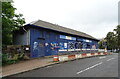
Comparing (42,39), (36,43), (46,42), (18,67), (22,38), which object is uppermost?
(22,38)

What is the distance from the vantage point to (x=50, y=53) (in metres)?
22.3

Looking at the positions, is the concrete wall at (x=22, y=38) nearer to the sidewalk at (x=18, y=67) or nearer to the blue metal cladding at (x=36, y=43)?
the blue metal cladding at (x=36, y=43)

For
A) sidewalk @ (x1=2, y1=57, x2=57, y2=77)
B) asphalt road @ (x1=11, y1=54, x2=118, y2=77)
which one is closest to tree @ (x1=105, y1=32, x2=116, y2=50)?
asphalt road @ (x1=11, y1=54, x2=118, y2=77)

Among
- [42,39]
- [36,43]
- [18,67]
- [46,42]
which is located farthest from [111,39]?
[18,67]

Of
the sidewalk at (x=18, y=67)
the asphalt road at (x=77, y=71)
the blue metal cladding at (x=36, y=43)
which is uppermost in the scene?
the blue metal cladding at (x=36, y=43)

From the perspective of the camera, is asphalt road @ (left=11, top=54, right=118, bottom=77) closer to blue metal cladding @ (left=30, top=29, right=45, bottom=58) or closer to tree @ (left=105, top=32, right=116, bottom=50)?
blue metal cladding @ (left=30, top=29, right=45, bottom=58)

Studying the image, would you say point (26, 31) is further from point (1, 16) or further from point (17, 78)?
point (17, 78)

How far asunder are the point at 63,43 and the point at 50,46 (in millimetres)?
4436

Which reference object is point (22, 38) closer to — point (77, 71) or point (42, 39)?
point (42, 39)

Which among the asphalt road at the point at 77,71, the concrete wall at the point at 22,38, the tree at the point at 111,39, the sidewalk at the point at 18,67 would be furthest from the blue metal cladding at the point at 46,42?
the tree at the point at 111,39

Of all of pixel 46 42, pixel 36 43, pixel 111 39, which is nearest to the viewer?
pixel 36 43

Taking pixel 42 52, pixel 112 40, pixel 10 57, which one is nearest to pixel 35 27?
pixel 42 52

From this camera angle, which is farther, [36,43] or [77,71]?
[36,43]

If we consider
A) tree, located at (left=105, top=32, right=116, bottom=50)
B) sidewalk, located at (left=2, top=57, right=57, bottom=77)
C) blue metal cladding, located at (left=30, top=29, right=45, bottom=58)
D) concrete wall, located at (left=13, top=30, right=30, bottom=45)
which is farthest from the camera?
tree, located at (left=105, top=32, right=116, bottom=50)
